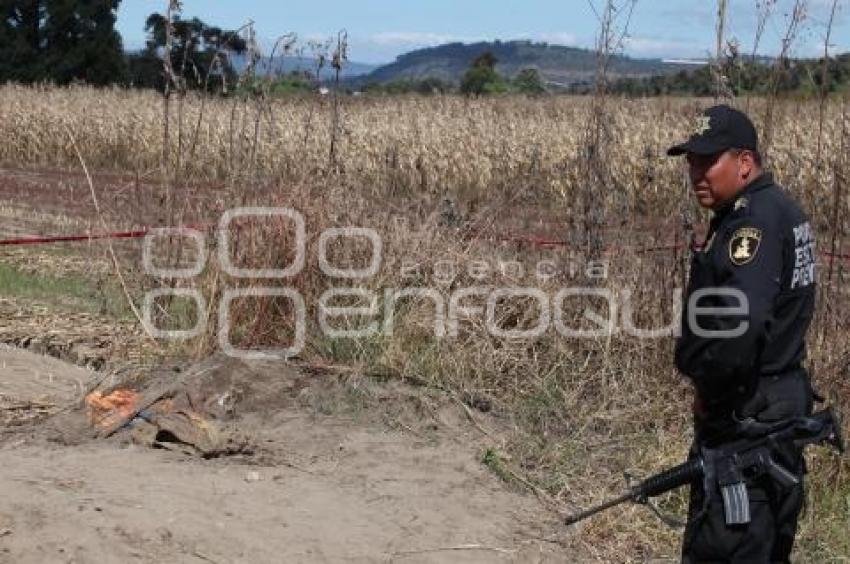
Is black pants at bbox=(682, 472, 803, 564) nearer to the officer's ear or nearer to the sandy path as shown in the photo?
the officer's ear

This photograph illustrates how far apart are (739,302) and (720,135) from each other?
0.55m

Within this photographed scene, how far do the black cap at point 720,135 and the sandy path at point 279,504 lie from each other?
2.12 meters

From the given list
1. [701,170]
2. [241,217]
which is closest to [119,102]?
[241,217]

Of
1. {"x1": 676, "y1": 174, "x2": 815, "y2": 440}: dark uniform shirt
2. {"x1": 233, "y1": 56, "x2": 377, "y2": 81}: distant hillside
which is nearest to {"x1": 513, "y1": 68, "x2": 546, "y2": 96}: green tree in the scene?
{"x1": 233, "y1": 56, "x2": 377, "y2": 81}: distant hillside

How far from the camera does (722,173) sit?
3799 mm

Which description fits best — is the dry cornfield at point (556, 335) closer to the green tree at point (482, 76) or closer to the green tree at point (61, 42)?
the green tree at point (482, 76)

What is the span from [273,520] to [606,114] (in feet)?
11.8

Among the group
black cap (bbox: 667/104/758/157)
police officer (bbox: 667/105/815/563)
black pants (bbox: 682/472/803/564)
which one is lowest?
black pants (bbox: 682/472/803/564)

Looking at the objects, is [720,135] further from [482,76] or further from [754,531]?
[482,76]

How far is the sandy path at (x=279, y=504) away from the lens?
15.2 ft

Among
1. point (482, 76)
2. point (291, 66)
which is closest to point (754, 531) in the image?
point (291, 66)

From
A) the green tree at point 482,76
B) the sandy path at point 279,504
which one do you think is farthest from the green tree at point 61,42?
the sandy path at point 279,504

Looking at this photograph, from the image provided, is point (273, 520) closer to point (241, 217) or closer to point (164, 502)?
point (164, 502)

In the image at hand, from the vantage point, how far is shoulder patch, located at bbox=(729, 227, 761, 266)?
3.63 metres
